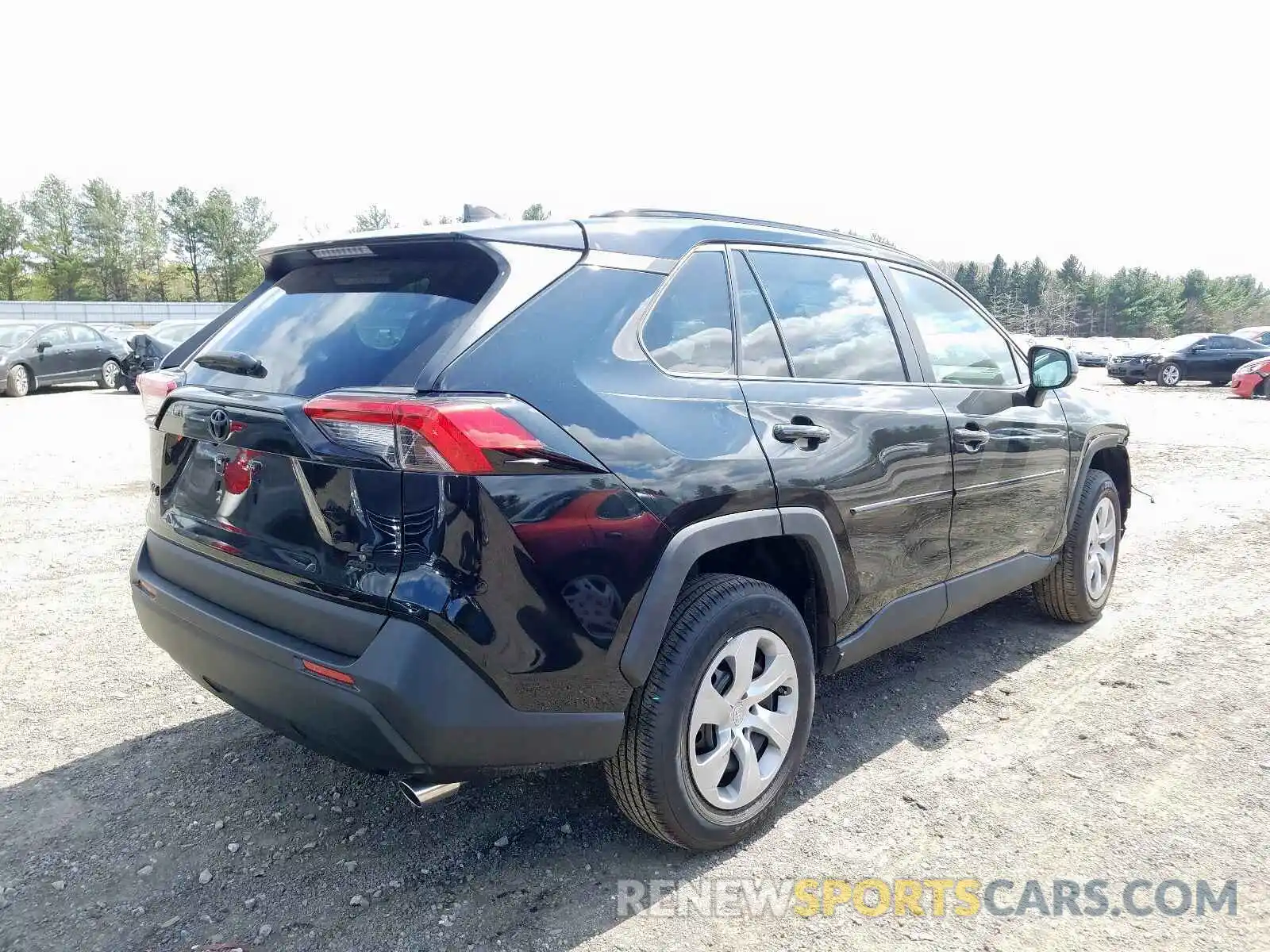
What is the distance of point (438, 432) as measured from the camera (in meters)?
2.09

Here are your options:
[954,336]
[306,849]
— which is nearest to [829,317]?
[954,336]

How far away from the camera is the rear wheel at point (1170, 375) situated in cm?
2375

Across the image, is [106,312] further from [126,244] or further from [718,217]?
[718,217]

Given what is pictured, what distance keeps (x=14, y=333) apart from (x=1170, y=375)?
26870mm

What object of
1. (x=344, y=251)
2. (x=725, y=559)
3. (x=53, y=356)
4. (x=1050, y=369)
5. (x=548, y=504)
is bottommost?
(x=725, y=559)

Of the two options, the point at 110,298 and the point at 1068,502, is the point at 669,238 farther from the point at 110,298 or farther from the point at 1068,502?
the point at 110,298

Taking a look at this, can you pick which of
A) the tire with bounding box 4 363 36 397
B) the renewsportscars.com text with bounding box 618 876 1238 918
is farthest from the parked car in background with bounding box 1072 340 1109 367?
the renewsportscars.com text with bounding box 618 876 1238 918

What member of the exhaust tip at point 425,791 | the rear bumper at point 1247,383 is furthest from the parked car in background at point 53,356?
the rear bumper at point 1247,383

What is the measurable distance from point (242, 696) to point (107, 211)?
225ft

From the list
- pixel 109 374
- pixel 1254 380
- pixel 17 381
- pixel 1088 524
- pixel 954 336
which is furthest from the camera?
pixel 1254 380

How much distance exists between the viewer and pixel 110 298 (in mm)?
60312

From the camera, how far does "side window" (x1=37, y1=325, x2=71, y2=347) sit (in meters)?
16.7

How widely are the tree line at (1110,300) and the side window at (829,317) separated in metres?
101

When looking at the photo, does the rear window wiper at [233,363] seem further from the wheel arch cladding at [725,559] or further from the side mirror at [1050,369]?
the side mirror at [1050,369]
